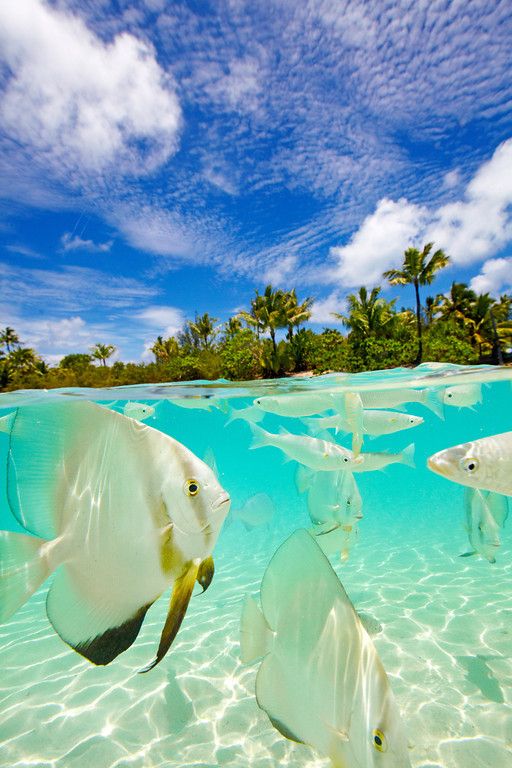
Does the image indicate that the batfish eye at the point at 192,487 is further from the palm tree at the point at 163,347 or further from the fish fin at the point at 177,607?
the palm tree at the point at 163,347

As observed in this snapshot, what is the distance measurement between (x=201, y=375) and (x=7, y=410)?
27594 mm

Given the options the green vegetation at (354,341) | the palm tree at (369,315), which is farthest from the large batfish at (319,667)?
the palm tree at (369,315)

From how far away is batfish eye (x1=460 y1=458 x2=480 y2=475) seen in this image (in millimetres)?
1662

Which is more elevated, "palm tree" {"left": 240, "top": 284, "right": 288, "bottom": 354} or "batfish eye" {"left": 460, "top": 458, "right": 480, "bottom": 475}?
"palm tree" {"left": 240, "top": 284, "right": 288, "bottom": 354}

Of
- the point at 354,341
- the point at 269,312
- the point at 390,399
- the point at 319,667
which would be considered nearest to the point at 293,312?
the point at 269,312

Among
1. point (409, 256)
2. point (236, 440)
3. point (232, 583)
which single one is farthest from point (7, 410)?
point (409, 256)

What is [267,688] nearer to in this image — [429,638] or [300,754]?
[300,754]

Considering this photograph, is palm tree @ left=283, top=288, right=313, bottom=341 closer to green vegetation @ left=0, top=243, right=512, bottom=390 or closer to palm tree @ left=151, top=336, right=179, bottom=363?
green vegetation @ left=0, top=243, right=512, bottom=390

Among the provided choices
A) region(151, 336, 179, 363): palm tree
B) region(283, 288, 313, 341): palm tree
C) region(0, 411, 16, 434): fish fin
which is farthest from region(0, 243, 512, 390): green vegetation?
region(0, 411, 16, 434): fish fin

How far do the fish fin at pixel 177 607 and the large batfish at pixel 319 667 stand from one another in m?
0.46

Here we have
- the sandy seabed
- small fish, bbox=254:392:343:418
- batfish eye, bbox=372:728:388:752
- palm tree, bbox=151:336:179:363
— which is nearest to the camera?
batfish eye, bbox=372:728:388:752

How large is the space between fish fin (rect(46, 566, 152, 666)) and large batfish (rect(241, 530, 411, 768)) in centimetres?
56

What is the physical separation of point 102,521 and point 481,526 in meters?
3.73

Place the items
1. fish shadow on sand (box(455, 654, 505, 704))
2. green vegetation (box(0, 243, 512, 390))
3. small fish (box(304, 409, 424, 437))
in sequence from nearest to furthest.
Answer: fish shadow on sand (box(455, 654, 505, 704)), small fish (box(304, 409, 424, 437)), green vegetation (box(0, 243, 512, 390))
